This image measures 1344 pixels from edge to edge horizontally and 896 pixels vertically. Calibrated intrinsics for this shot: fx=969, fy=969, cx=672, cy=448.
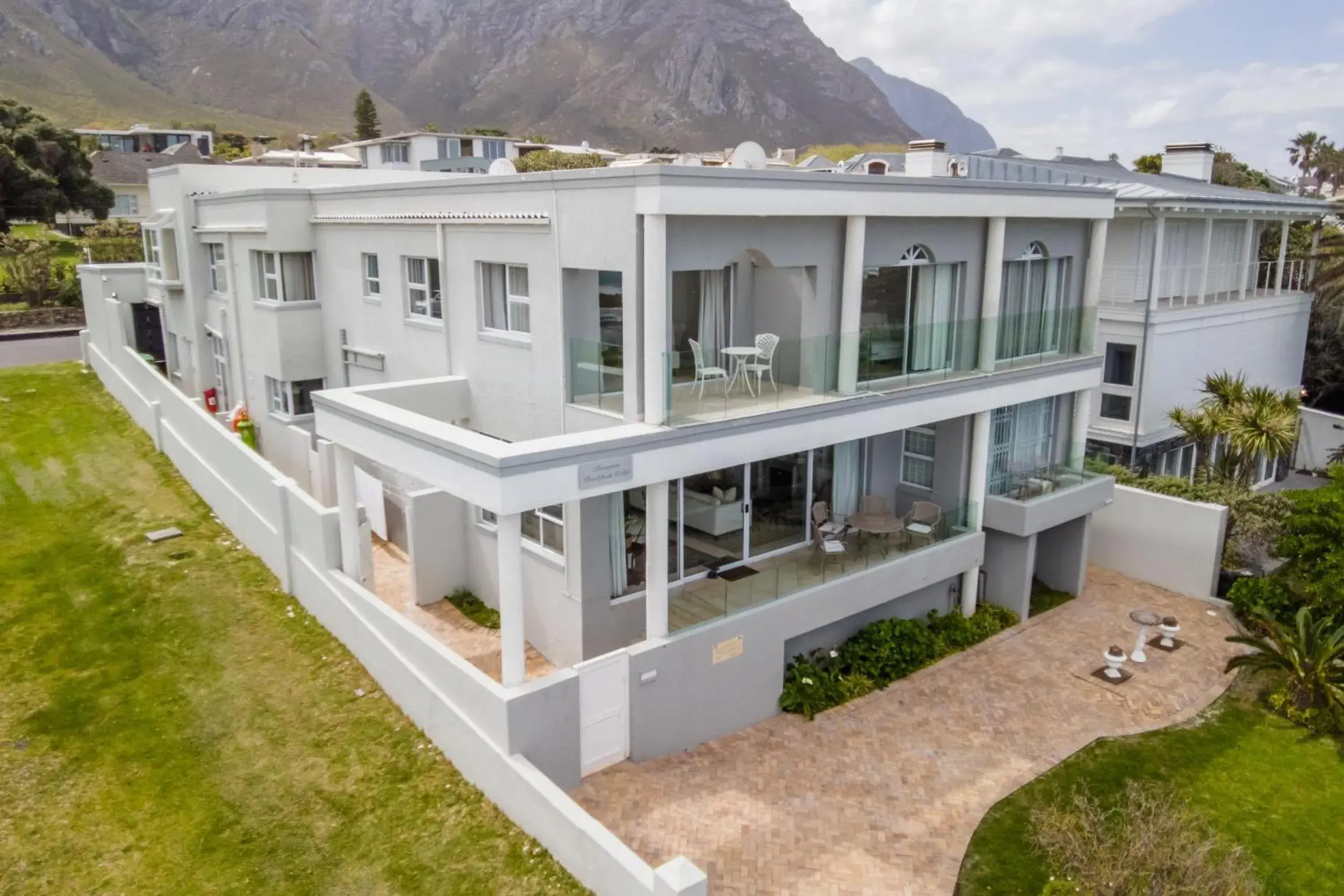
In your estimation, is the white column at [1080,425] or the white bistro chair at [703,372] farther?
the white column at [1080,425]

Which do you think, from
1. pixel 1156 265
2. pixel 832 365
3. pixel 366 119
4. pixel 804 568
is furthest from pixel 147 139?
pixel 804 568

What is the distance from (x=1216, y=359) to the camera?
960 inches

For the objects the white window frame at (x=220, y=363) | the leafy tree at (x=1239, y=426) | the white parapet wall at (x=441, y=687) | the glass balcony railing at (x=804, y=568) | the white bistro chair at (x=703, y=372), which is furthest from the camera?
the white window frame at (x=220, y=363)

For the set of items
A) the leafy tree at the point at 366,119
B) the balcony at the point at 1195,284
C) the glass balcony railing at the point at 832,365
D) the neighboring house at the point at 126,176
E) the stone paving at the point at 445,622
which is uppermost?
the leafy tree at the point at 366,119

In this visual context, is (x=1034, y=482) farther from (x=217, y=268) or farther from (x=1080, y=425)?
(x=217, y=268)

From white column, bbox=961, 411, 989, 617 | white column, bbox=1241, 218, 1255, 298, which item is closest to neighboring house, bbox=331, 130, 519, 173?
white column, bbox=1241, 218, 1255, 298

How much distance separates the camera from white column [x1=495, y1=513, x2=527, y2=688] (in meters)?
10.9

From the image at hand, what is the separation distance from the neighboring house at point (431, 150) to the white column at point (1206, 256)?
1727 inches

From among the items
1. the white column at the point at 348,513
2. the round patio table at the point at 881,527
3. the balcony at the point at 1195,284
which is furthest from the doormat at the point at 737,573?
the balcony at the point at 1195,284

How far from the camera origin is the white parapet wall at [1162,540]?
60.6 feet

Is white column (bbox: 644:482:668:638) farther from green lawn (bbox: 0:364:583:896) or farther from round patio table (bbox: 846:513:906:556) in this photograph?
round patio table (bbox: 846:513:906:556)

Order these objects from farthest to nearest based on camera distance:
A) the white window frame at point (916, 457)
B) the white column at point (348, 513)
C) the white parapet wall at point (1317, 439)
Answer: the white parapet wall at point (1317, 439) → the white window frame at point (916, 457) → the white column at point (348, 513)

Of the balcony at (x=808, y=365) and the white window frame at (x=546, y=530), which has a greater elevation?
the balcony at (x=808, y=365)

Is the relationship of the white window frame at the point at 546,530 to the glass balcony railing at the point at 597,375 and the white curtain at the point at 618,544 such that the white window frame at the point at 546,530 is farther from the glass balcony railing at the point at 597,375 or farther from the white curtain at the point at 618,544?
the glass balcony railing at the point at 597,375
